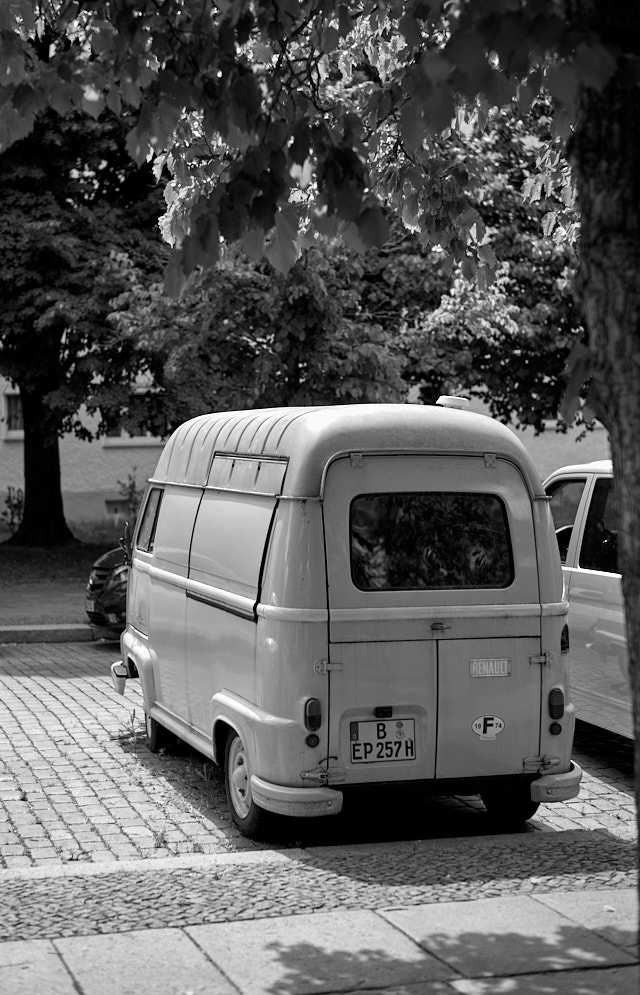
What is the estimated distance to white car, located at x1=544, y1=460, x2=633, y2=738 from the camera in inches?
359

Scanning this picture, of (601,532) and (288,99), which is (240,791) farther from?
(288,99)

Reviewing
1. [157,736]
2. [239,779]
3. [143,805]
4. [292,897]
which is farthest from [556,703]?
[157,736]

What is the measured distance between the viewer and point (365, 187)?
529cm

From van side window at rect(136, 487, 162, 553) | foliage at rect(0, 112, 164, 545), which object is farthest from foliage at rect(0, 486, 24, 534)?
van side window at rect(136, 487, 162, 553)

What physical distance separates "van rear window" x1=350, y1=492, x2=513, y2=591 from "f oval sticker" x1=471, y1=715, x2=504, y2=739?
702mm

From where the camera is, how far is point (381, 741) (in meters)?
7.29

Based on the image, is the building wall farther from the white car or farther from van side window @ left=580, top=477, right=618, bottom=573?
van side window @ left=580, top=477, right=618, bottom=573

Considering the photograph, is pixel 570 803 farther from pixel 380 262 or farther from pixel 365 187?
pixel 380 262

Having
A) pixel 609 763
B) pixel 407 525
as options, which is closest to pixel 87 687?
pixel 609 763

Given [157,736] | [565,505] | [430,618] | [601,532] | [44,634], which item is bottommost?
[44,634]

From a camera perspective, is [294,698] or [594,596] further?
[594,596]

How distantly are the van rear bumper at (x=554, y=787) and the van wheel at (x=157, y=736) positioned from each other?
3088mm

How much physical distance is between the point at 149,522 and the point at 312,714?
3406mm

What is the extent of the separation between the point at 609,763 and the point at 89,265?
48.1 feet
